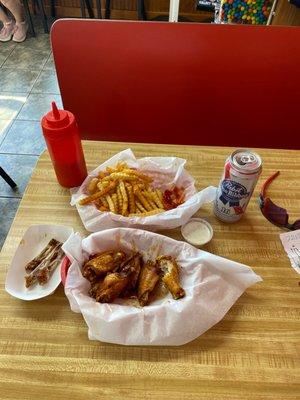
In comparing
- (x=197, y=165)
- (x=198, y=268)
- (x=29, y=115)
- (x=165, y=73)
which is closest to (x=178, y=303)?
(x=198, y=268)

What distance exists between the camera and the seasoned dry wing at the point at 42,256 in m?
0.71

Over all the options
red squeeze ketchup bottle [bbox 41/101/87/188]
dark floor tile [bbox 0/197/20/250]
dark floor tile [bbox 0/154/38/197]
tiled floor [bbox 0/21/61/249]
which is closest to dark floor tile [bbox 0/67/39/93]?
tiled floor [bbox 0/21/61/249]

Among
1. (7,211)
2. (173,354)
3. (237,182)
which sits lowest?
(7,211)

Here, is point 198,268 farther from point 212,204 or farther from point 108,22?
point 108,22

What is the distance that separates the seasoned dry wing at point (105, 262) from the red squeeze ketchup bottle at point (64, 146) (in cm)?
25

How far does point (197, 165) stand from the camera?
0.94 metres

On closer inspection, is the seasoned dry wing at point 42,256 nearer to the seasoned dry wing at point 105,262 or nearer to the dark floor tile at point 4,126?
the seasoned dry wing at point 105,262

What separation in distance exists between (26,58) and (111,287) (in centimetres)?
287

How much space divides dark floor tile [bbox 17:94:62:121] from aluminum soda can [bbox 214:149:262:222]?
1.94 meters

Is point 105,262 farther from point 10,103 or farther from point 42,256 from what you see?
point 10,103

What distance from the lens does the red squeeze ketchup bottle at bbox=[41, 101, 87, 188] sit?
0.73 metres

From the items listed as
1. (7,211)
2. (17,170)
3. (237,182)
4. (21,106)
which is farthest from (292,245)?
(21,106)

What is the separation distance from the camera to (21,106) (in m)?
2.40

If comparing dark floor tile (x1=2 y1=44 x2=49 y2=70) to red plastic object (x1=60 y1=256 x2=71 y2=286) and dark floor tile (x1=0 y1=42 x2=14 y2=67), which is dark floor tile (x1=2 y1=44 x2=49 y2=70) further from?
red plastic object (x1=60 y1=256 x2=71 y2=286)
